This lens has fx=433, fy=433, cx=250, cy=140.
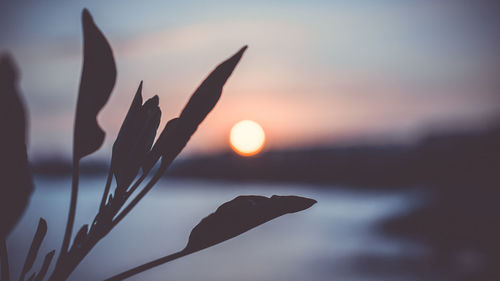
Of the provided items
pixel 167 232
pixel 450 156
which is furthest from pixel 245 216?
pixel 450 156

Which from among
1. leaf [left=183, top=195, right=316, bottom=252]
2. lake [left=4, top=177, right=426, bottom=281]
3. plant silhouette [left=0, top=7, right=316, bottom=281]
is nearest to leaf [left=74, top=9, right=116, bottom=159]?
plant silhouette [left=0, top=7, right=316, bottom=281]

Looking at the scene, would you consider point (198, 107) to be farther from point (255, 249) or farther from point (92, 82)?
point (255, 249)

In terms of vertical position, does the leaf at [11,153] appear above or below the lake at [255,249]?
below

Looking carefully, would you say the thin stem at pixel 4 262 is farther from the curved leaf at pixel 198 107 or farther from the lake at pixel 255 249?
the lake at pixel 255 249

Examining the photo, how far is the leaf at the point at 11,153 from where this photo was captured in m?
0.19

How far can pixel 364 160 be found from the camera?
61.5 feet

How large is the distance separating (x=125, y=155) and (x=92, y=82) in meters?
0.08

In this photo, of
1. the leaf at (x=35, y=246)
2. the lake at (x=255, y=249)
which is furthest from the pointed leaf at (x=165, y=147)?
the lake at (x=255, y=249)

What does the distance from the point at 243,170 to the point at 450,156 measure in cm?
1134

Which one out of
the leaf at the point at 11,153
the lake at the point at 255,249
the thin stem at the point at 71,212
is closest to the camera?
the leaf at the point at 11,153

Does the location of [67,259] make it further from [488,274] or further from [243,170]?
[243,170]

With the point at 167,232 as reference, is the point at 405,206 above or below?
above

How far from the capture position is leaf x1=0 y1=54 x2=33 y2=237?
19 cm

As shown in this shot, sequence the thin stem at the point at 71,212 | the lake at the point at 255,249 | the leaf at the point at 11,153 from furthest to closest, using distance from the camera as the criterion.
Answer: the lake at the point at 255,249 → the thin stem at the point at 71,212 → the leaf at the point at 11,153
